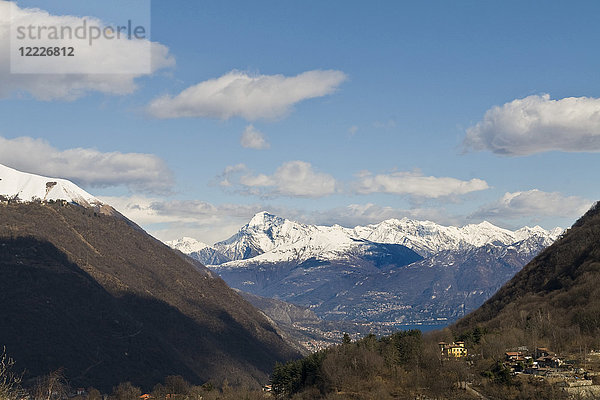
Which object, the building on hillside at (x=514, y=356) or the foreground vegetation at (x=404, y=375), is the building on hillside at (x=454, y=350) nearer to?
the foreground vegetation at (x=404, y=375)

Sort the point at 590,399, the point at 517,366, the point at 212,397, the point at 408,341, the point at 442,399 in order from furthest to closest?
1. the point at 212,397
2. the point at 408,341
3. the point at 517,366
4. the point at 442,399
5. the point at 590,399

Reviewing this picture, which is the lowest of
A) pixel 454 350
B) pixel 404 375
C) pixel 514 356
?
pixel 404 375

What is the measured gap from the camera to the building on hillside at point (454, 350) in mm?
174700

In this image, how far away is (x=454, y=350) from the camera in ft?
584

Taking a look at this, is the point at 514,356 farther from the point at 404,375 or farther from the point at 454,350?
the point at 404,375

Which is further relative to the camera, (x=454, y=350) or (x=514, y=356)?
(x=454, y=350)

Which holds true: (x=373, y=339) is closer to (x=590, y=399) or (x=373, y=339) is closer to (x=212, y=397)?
(x=212, y=397)

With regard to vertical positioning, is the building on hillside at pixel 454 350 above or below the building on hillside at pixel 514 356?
above

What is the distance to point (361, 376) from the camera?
156 m

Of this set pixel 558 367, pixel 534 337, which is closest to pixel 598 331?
pixel 534 337

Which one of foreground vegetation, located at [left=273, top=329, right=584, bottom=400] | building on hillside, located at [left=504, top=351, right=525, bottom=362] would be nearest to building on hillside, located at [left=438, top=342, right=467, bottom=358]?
foreground vegetation, located at [left=273, top=329, right=584, bottom=400]

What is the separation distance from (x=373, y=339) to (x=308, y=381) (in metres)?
21.5

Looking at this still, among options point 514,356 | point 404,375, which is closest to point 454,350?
point 514,356

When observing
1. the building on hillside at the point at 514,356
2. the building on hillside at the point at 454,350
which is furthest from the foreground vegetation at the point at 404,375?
the building on hillside at the point at 514,356
